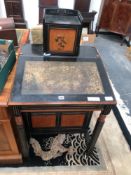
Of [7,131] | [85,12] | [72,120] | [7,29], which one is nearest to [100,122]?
[72,120]

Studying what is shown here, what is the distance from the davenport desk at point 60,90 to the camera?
97 cm

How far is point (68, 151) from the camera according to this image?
1.53 m

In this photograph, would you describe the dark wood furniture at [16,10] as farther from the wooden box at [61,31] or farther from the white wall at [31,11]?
the wooden box at [61,31]

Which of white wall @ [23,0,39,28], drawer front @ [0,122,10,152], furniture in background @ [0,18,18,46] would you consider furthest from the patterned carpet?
white wall @ [23,0,39,28]

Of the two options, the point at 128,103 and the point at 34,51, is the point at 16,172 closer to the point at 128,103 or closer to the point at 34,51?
the point at 34,51

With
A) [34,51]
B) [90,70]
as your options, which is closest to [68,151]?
[90,70]

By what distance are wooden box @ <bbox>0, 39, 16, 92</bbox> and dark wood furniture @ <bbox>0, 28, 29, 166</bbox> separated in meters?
0.04

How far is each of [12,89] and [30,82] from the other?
0.12m

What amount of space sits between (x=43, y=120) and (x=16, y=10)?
254 cm

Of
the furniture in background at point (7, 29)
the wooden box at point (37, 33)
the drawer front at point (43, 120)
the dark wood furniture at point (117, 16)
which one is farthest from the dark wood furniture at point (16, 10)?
the drawer front at point (43, 120)

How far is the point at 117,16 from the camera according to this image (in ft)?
10.5

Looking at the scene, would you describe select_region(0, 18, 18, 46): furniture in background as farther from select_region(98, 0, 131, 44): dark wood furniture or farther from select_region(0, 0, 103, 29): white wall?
select_region(98, 0, 131, 44): dark wood furniture

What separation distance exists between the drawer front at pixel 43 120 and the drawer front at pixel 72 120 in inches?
3.4

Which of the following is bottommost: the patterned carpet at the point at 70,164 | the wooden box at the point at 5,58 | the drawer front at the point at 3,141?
the patterned carpet at the point at 70,164
